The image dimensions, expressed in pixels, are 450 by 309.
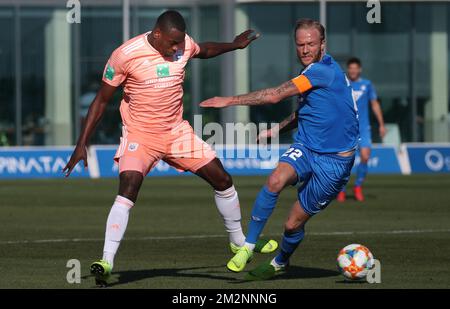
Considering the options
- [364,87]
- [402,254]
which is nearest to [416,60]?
[364,87]

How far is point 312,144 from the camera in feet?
35.7

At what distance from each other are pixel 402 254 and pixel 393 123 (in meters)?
28.1

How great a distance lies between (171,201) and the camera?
22125 mm

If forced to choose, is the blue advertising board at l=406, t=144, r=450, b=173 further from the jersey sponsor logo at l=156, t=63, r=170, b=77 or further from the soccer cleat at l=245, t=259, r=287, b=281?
the jersey sponsor logo at l=156, t=63, r=170, b=77

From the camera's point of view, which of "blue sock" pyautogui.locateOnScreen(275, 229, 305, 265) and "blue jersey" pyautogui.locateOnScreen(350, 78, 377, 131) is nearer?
"blue sock" pyautogui.locateOnScreen(275, 229, 305, 265)

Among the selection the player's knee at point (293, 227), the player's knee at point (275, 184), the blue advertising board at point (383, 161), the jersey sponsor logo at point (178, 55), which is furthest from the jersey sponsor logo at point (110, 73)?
the blue advertising board at point (383, 161)

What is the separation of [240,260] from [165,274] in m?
0.89

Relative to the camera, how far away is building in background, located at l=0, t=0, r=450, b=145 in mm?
40250

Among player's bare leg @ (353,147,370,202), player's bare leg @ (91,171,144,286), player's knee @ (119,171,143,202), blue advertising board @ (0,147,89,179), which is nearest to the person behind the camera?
player's bare leg @ (91,171,144,286)

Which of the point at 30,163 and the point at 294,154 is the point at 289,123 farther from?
the point at 30,163

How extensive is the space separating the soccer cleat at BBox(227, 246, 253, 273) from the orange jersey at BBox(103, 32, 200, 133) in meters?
1.32

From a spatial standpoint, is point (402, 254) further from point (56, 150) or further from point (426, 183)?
point (56, 150)

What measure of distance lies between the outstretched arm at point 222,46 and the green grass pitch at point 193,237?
2.07 m

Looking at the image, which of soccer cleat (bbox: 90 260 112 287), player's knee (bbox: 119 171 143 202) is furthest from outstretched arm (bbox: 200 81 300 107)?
soccer cleat (bbox: 90 260 112 287)
